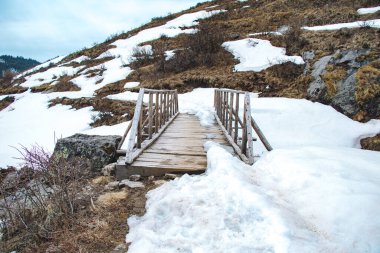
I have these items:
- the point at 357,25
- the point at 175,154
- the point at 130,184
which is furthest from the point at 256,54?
the point at 130,184

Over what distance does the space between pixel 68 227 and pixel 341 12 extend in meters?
17.1

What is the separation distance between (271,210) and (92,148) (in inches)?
147

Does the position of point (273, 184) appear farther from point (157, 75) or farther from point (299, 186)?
point (157, 75)

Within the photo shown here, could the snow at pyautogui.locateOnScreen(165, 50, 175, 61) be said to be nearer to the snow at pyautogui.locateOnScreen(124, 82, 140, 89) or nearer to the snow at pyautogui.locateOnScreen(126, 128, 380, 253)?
the snow at pyautogui.locateOnScreen(124, 82, 140, 89)

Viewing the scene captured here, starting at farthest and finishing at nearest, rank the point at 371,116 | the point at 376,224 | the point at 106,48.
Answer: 1. the point at 106,48
2. the point at 371,116
3. the point at 376,224

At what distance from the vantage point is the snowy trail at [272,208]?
6.76ft

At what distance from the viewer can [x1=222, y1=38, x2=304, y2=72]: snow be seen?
479 inches

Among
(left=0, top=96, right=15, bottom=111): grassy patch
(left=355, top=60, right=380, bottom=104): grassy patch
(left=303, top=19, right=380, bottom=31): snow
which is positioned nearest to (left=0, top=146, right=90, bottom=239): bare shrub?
(left=355, top=60, right=380, bottom=104): grassy patch

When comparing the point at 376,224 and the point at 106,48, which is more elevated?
the point at 106,48

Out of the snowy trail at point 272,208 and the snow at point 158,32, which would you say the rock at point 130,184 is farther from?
the snow at point 158,32

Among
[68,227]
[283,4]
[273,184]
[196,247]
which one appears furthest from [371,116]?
[283,4]

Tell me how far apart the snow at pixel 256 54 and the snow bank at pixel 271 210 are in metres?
9.29

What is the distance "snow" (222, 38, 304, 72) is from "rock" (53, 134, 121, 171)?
8.86m

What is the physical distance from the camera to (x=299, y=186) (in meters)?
2.89
